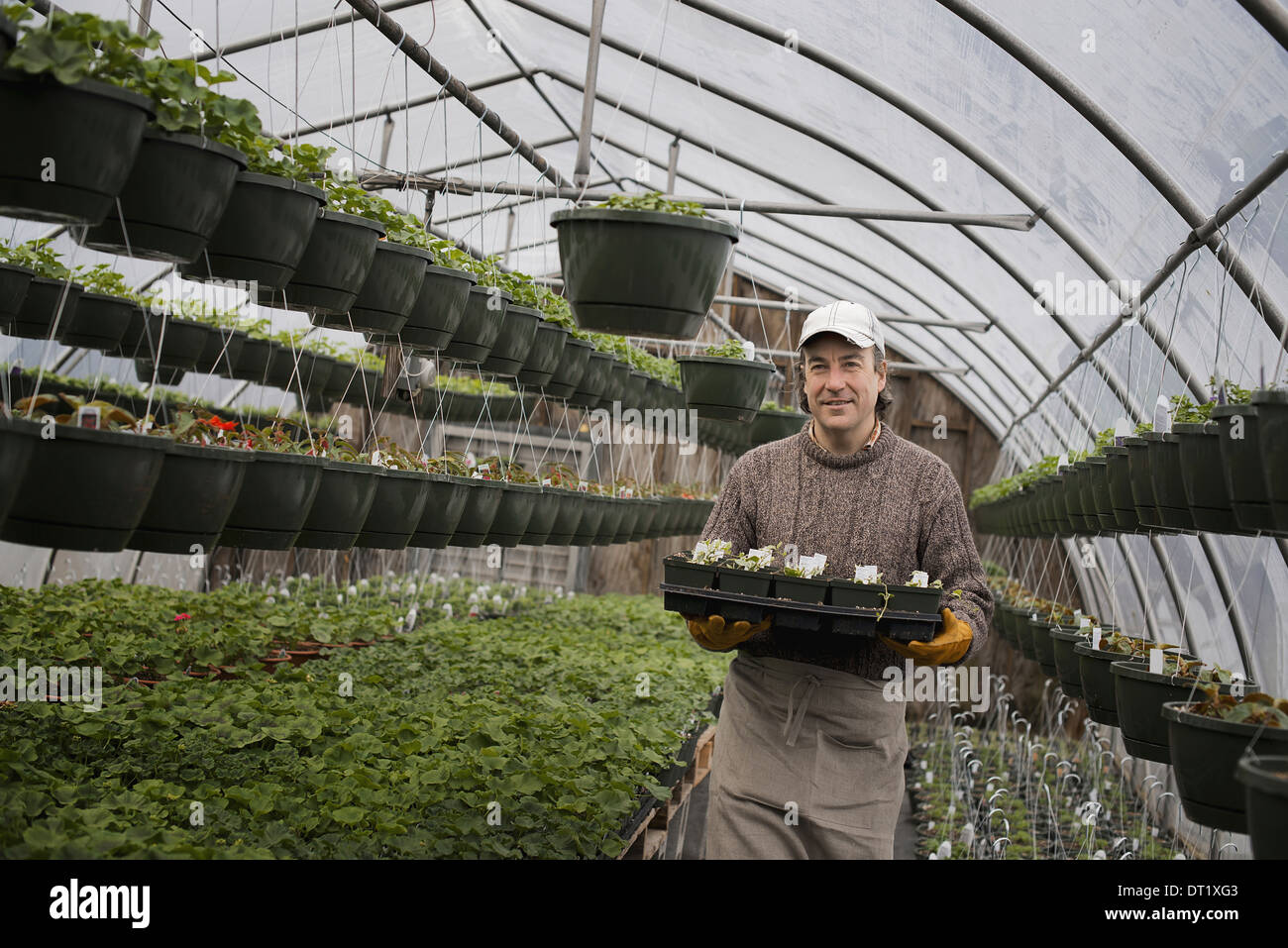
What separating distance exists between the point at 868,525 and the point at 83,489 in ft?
5.46

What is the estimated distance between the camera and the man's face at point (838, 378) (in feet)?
8.26

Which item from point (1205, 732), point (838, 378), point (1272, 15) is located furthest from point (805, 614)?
point (1272, 15)

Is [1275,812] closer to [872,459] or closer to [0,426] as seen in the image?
[872,459]

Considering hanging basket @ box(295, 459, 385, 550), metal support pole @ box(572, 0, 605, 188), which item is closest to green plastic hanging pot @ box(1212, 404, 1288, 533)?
metal support pole @ box(572, 0, 605, 188)

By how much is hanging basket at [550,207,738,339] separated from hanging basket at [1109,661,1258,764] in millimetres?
1548

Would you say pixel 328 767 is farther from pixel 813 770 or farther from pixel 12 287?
pixel 12 287

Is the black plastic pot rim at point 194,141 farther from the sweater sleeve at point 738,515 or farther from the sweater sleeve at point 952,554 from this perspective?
the sweater sleeve at point 952,554

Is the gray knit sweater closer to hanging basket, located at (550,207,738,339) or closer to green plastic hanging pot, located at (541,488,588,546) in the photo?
hanging basket, located at (550,207,738,339)

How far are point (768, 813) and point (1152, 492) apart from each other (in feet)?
4.51

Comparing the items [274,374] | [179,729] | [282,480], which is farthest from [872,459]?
[274,374]

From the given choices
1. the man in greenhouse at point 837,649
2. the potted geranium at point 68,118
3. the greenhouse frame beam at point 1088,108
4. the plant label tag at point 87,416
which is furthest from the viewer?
the greenhouse frame beam at point 1088,108

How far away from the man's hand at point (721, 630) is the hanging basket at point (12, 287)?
9.68 ft

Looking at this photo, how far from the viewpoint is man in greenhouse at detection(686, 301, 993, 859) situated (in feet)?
8.25

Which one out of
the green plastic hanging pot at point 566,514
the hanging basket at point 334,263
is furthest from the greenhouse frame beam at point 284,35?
the hanging basket at point 334,263
